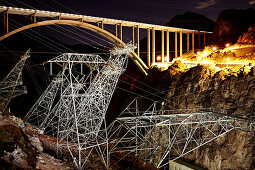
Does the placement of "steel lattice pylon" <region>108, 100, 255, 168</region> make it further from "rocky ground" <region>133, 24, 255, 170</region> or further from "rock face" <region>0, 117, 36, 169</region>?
"rock face" <region>0, 117, 36, 169</region>

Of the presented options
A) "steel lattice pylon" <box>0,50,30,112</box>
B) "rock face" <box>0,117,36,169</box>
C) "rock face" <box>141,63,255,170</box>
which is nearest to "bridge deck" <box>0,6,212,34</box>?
"steel lattice pylon" <box>0,50,30,112</box>

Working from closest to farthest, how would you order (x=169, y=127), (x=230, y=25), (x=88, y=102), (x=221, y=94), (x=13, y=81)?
(x=169, y=127)
(x=88, y=102)
(x=13, y=81)
(x=221, y=94)
(x=230, y=25)

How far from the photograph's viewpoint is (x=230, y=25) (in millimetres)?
44375

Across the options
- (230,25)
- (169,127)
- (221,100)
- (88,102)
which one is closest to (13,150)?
(88,102)

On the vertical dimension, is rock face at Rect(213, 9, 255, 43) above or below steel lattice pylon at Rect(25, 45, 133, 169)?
above

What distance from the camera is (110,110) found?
5094 cm

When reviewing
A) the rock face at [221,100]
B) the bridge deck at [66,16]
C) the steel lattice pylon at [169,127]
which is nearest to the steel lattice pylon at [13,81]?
the bridge deck at [66,16]

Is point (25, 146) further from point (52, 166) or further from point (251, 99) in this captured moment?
point (251, 99)

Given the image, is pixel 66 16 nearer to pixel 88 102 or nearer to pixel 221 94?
pixel 88 102

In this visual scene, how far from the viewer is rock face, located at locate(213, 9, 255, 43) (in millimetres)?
43750

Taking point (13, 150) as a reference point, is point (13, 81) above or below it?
above

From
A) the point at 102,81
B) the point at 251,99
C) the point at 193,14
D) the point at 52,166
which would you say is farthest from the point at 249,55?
the point at 193,14

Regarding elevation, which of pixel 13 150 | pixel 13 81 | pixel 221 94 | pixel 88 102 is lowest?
pixel 221 94

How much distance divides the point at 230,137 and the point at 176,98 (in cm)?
874
